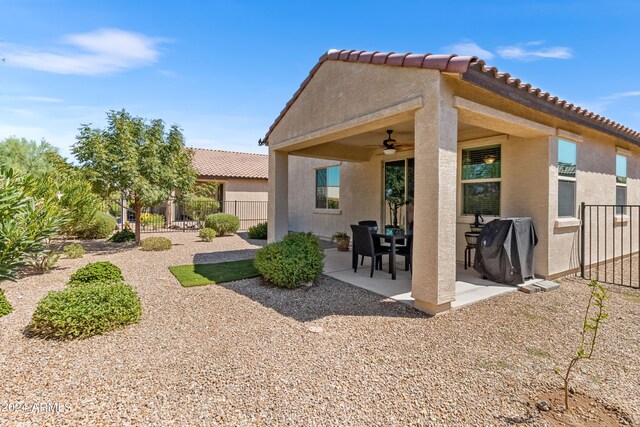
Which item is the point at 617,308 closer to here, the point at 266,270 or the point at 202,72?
the point at 266,270

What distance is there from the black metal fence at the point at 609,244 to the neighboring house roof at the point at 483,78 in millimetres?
2071

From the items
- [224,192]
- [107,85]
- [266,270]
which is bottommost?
[266,270]

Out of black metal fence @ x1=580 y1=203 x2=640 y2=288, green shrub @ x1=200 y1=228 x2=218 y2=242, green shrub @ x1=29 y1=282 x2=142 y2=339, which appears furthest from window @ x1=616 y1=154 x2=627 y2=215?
green shrub @ x1=200 y1=228 x2=218 y2=242

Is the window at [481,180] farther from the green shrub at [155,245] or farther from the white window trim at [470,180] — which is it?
the green shrub at [155,245]

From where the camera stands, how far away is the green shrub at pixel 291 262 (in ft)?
20.1

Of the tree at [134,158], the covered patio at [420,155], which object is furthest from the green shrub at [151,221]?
the covered patio at [420,155]

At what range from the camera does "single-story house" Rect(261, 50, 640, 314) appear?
4777mm

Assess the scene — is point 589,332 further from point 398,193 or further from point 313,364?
point 398,193

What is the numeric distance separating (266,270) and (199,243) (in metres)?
7.65

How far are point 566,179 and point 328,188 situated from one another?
317 inches

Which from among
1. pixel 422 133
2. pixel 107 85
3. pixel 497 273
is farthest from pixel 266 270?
pixel 107 85

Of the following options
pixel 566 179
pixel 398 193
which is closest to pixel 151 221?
pixel 398 193

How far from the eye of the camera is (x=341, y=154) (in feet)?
33.2

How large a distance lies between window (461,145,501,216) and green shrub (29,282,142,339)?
766cm
